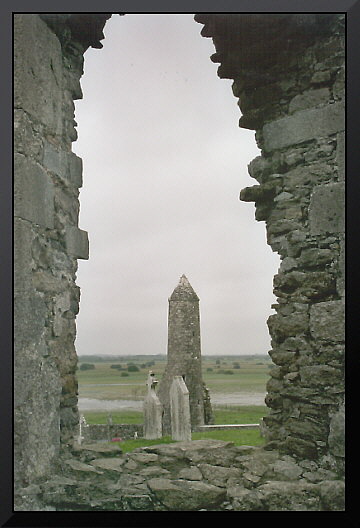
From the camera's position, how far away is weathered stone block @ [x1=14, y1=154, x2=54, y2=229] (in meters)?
4.73

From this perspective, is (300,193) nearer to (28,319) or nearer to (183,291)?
(183,291)

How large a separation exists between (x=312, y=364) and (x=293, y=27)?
7.74ft

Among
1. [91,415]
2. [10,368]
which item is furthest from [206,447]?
[10,368]

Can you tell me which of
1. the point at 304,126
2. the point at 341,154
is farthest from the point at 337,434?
the point at 304,126

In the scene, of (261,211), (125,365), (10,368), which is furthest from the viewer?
(261,211)

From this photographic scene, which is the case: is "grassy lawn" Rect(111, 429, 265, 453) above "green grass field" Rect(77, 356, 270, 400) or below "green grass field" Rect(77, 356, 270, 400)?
below

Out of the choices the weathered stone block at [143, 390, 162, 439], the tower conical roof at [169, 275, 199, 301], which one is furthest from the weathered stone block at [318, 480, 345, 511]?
the tower conical roof at [169, 275, 199, 301]

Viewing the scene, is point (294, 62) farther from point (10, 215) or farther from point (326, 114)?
point (10, 215)

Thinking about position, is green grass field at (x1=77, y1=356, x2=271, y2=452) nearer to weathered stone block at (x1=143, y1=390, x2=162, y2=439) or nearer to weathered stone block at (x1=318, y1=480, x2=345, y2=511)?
weathered stone block at (x1=143, y1=390, x2=162, y2=439)

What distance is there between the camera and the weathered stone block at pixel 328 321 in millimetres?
4957

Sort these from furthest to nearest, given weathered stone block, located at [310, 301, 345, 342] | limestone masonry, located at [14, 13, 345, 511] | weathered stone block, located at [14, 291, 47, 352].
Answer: weathered stone block, located at [310, 301, 345, 342], limestone masonry, located at [14, 13, 345, 511], weathered stone block, located at [14, 291, 47, 352]

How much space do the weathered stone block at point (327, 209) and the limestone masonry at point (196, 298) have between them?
0.01m

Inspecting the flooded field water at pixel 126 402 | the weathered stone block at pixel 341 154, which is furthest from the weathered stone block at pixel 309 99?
the flooded field water at pixel 126 402

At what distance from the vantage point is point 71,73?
538 cm
